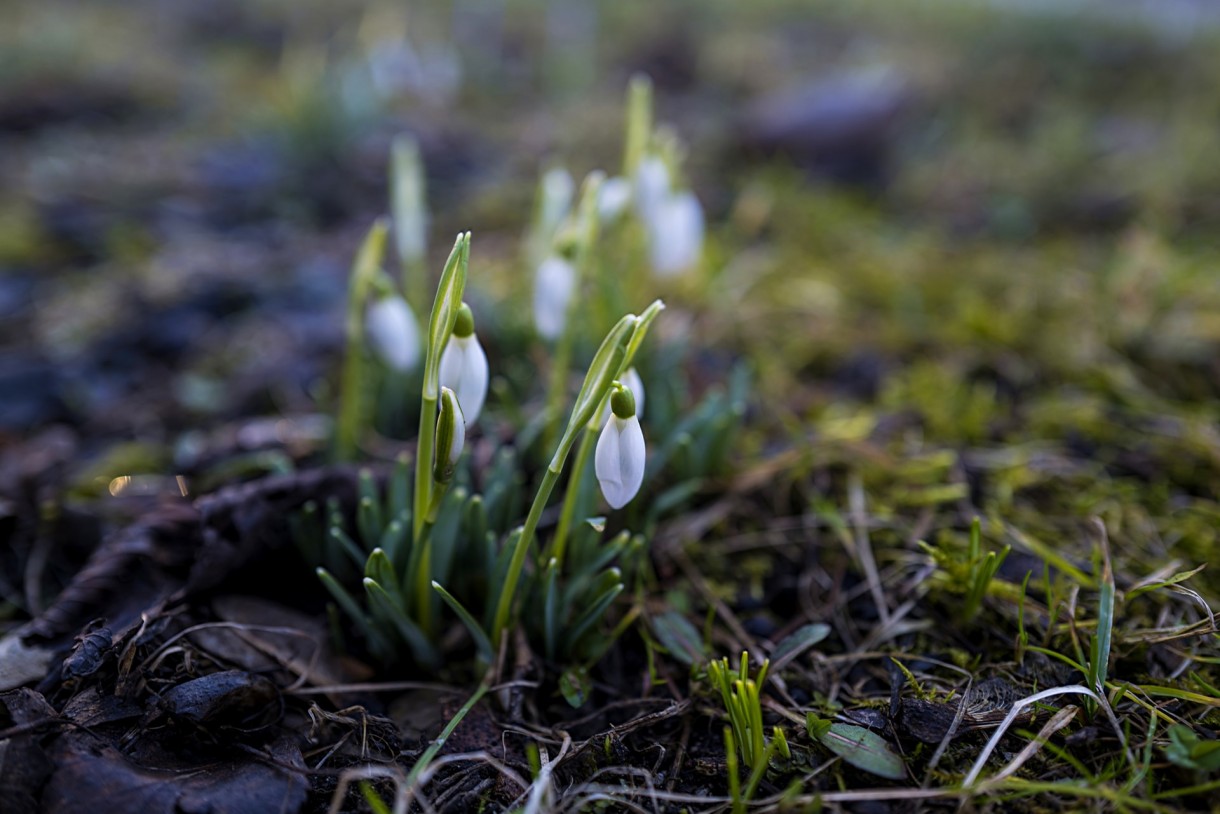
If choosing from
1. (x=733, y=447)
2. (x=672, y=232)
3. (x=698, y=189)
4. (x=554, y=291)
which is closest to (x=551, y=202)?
(x=672, y=232)

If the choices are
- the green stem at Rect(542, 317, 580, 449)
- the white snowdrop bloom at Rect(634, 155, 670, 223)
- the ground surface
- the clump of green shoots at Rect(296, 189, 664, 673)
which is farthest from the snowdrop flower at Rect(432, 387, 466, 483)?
the white snowdrop bloom at Rect(634, 155, 670, 223)

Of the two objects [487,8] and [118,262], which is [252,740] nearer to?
[118,262]

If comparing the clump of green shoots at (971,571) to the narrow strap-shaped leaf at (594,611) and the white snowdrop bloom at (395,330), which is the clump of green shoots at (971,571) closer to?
the narrow strap-shaped leaf at (594,611)

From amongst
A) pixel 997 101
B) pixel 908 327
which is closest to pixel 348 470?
→ pixel 908 327

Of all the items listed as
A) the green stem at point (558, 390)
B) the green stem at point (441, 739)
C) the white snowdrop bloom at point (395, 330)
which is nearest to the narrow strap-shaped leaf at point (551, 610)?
the green stem at point (441, 739)

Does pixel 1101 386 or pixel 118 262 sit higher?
pixel 118 262

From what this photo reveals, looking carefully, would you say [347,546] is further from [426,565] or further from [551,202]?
[551,202]
